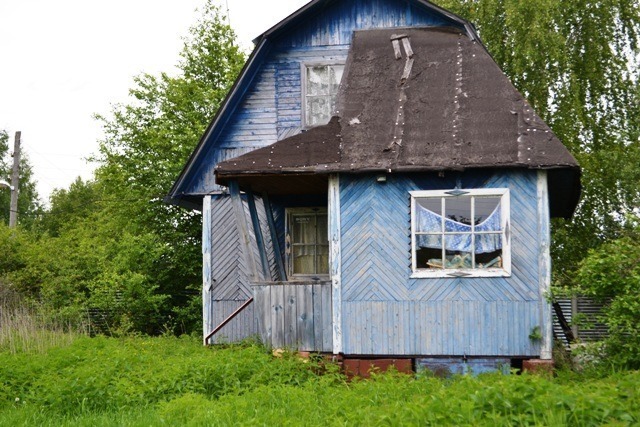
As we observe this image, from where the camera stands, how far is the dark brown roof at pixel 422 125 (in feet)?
37.6

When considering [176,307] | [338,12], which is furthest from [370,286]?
[176,307]

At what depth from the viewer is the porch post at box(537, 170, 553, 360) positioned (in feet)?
36.3

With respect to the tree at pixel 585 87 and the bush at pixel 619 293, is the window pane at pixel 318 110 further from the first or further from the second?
the tree at pixel 585 87

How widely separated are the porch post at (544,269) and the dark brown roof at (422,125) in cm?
44

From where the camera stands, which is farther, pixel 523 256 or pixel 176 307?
pixel 176 307

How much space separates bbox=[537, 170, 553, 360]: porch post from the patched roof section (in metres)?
0.46

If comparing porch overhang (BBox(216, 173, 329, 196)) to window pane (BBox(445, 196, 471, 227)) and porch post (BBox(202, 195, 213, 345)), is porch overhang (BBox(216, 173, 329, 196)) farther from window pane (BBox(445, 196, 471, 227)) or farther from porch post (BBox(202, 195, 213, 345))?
window pane (BBox(445, 196, 471, 227))

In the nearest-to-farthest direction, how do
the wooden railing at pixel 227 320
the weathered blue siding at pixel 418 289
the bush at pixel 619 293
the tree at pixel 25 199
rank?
the bush at pixel 619 293 → the weathered blue siding at pixel 418 289 → the wooden railing at pixel 227 320 → the tree at pixel 25 199

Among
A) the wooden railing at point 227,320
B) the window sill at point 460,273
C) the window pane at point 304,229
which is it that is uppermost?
the window pane at point 304,229

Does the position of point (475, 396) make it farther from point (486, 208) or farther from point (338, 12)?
point (338, 12)

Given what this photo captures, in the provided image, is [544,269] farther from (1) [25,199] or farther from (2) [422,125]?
(1) [25,199]

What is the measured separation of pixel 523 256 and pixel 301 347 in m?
3.57

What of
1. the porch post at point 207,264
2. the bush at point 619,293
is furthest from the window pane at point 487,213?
the porch post at point 207,264

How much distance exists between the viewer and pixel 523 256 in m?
11.3
